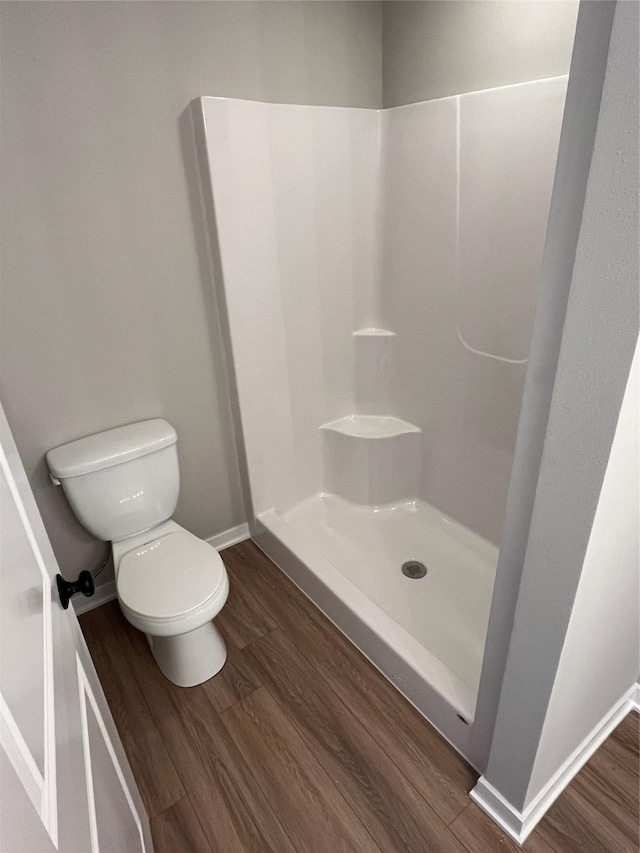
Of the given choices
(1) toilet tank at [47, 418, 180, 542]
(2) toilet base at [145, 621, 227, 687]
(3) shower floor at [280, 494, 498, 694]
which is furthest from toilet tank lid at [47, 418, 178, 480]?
(3) shower floor at [280, 494, 498, 694]

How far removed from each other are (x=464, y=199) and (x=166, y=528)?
163 centimetres

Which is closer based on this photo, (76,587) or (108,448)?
(76,587)

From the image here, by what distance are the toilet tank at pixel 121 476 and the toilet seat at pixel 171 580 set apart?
0.38 feet

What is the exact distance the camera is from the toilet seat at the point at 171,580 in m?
1.54

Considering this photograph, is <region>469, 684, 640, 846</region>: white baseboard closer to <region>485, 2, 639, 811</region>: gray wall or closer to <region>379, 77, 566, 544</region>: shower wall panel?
<region>485, 2, 639, 811</region>: gray wall

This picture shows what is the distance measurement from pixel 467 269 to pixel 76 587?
1675 mm

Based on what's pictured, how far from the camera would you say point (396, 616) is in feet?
6.26

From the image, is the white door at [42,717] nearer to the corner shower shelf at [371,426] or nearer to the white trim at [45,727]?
the white trim at [45,727]

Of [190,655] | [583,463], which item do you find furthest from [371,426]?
[583,463]

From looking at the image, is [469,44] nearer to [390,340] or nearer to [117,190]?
[390,340]

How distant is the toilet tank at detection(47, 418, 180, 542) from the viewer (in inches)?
66.9

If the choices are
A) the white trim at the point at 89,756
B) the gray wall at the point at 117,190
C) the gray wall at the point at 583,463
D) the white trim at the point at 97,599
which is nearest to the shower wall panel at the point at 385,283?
the gray wall at the point at 117,190

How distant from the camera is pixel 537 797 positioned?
1312mm

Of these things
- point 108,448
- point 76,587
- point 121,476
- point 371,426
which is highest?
point 76,587
